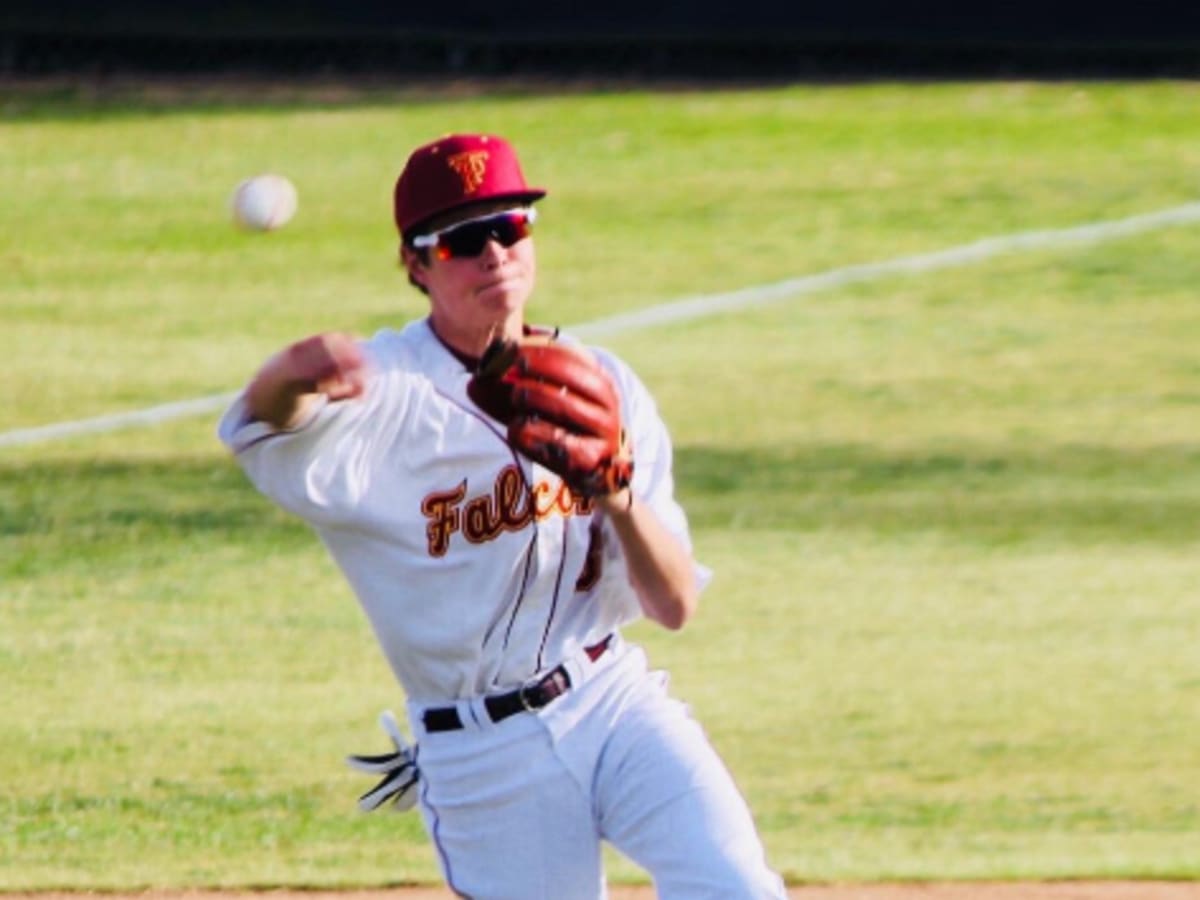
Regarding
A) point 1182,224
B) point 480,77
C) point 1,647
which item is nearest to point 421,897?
point 1,647

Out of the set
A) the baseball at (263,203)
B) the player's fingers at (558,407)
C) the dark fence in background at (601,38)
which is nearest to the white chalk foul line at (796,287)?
the dark fence in background at (601,38)

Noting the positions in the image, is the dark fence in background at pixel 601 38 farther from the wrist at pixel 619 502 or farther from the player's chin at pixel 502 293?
the wrist at pixel 619 502

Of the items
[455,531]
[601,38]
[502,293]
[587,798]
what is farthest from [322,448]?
[601,38]

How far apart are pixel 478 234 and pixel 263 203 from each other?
2.24 metres

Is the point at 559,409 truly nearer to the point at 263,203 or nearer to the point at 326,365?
the point at 326,365

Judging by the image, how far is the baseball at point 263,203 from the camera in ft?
21.1

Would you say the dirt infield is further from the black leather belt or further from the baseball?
the black leather belt

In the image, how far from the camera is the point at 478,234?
167 inches

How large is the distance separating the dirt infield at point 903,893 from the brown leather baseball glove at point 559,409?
215cm

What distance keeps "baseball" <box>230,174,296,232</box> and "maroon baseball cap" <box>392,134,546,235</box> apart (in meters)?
2.08

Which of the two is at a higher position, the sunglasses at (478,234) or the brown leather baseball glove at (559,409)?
the sunglasses at (478,234)

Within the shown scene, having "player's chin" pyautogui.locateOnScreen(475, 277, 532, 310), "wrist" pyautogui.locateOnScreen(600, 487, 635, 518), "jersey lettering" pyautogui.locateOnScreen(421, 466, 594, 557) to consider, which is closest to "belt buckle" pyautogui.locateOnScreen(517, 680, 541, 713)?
"jersey lettering" pyautogui.locateOnScreen(421, 466, 594, 557)

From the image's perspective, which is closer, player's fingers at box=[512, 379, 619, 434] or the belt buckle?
player's fingers at box=[512, 379, 619, 434]

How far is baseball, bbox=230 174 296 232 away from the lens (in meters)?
6.42
